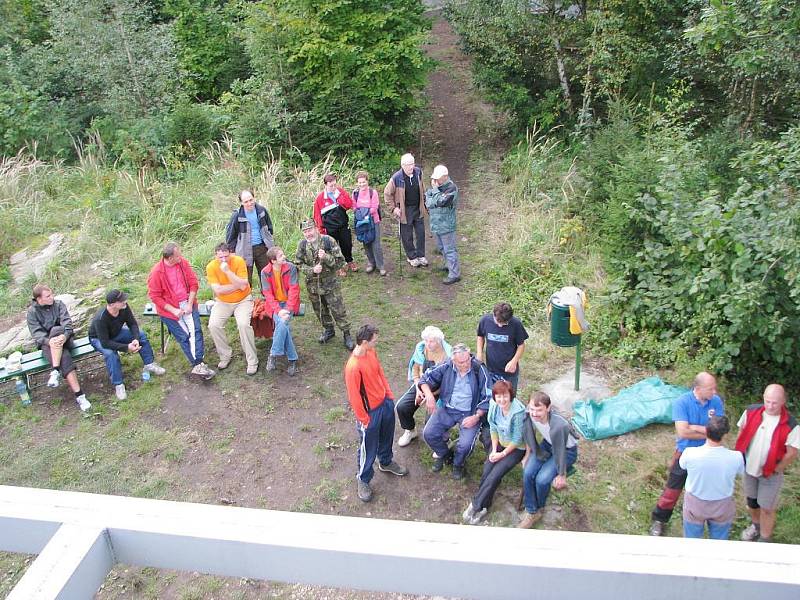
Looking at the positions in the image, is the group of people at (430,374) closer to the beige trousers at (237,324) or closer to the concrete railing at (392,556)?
→ the beige trousers at (237,324)

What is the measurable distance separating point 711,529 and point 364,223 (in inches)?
233

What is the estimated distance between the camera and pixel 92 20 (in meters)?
13.8

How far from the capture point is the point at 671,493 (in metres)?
5.54

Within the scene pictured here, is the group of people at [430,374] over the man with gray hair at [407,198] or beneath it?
beneath

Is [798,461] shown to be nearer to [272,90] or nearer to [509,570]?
[509,570]

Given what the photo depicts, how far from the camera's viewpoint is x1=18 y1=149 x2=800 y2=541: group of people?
5.10m

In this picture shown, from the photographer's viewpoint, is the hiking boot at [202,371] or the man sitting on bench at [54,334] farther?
the hiking boot at [202,371]

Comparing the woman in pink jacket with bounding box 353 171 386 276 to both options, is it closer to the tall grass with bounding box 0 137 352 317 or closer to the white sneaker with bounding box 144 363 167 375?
the tall grass with bounding box 0 137 352 317

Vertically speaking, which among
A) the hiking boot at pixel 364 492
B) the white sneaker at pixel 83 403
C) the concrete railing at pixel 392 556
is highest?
the concrete railing at pixel 392 556

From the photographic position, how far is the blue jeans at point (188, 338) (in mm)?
7902

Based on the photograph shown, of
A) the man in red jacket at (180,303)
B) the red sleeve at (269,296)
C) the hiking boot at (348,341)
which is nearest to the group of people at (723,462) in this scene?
the hiking boot at (348,341)

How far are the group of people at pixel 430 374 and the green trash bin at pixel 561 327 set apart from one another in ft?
2.17

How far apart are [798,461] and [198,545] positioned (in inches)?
256

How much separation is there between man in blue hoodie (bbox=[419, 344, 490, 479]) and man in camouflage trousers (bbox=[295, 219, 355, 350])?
230 centimetres
